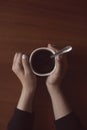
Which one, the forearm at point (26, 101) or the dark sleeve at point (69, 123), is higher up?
the forearm at point (26, 101)

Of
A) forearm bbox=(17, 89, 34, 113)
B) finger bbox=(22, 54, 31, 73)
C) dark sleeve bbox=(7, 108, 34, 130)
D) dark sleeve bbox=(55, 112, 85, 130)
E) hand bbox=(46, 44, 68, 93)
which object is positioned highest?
finger bbox=(22, 54, 31, 73)

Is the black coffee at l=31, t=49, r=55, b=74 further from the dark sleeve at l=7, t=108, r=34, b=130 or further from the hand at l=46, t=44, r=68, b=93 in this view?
the dark sleeve at l=7, t=108, r=34, b=130

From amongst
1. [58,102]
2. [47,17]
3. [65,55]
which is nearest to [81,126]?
[58,102]

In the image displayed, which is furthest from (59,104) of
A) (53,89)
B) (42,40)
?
(42,40)

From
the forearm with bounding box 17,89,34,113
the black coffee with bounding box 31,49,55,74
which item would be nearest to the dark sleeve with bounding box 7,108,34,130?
the forearm with bounding box 17,89,34,113

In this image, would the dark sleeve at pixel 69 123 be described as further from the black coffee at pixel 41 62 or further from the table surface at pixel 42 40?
the black coffee at pixel 41 62

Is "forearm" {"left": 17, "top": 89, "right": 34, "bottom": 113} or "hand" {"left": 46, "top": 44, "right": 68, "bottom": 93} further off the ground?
"hand" {"left": 46, "top": 44, "right": 68, "bottom": 93}

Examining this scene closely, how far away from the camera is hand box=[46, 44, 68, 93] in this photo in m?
1.06

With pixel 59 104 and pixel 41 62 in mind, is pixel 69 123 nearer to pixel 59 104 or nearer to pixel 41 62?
pixel 59 104

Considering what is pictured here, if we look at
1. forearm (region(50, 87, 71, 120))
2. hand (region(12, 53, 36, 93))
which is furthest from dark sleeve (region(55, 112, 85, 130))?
hand (region(12, 53, 36, 93))

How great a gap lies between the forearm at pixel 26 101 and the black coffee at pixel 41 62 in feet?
0.23

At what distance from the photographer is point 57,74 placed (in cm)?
107

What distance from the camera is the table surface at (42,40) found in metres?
1.10

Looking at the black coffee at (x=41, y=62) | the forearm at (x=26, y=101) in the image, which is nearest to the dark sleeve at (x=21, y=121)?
the forearm at (x=26, y=101)
